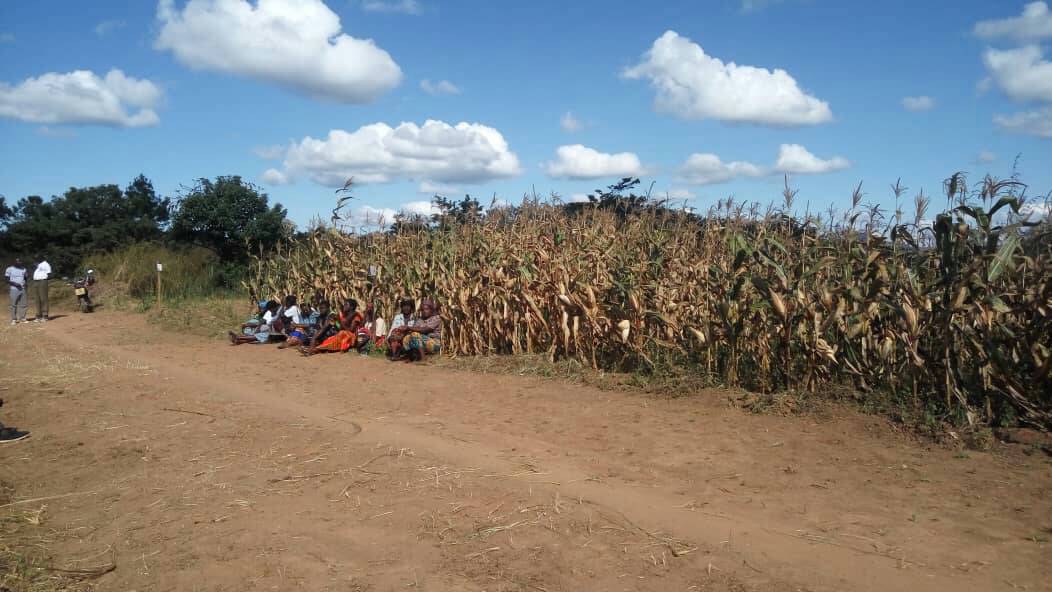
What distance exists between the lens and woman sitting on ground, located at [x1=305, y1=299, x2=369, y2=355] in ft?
39.5

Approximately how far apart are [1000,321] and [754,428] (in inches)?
92.7

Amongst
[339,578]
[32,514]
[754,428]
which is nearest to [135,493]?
[32,514]

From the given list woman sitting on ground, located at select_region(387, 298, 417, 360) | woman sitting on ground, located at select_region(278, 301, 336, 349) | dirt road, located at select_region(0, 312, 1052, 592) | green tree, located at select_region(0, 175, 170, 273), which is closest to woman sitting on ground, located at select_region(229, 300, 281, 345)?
woman sitting on ground, located at select_region(278, 301, 336, 349)

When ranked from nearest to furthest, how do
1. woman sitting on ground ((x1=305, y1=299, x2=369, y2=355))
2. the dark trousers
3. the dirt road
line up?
1. the dirt road
2. woman sitting on ground ((x1=305, y1=299, x2=369, y2=355))
3. the dark trousers

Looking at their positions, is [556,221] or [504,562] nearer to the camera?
[504,562]

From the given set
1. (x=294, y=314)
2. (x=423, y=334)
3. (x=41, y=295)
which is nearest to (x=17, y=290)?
(x=41, y=295)

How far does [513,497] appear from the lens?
5070 mm

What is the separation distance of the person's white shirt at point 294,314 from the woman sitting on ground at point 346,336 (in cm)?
114

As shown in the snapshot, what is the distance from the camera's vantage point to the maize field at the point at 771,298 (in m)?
6.30

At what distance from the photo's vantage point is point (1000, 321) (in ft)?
21.4

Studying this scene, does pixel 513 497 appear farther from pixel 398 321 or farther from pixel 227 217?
pixel 227 217

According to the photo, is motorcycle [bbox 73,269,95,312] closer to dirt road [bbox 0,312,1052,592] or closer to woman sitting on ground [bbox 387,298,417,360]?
woman sitting on ground [bbox 387,298,417,360]

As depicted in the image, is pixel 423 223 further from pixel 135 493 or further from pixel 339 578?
pixel 339 578

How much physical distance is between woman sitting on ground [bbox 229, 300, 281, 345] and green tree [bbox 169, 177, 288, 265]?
505 centimetres
